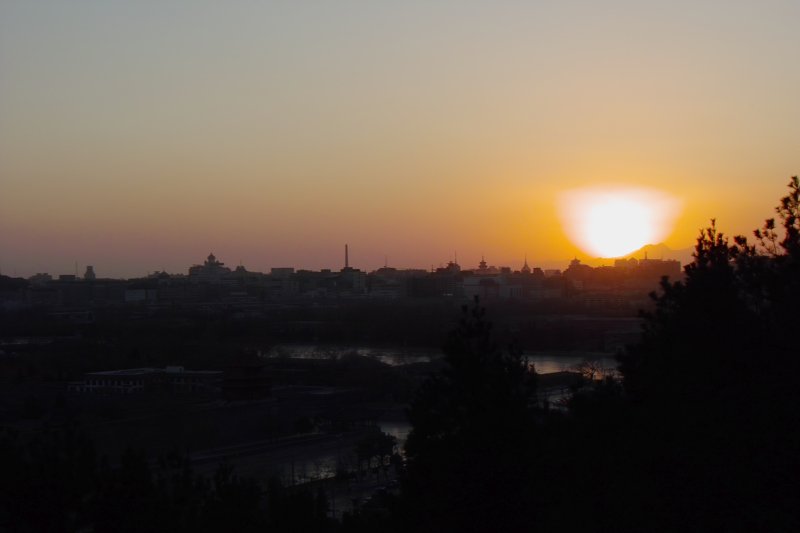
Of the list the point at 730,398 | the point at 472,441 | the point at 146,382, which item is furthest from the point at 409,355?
the point at 730,398

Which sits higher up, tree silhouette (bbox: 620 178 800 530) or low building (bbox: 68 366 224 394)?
tree silhouette (bbox: 620 178 800 530)

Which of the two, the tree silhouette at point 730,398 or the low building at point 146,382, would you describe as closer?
the tree silhouette at point 730,398

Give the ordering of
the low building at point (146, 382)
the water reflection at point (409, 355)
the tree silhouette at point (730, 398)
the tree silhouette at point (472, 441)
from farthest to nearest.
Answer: the water reflection at point (409, 355), the low building at point (146, 382), the tree silhouette at point (472, 441), the tree silhouette at point (730, 398)

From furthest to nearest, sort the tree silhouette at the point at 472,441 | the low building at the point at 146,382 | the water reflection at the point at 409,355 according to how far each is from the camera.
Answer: the water reflection at the point at 409,355 → the low building at the point at 146,382 → the tree silhouette at the point at 472,441

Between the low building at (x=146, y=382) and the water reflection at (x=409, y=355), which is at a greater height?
the low building at (x=146, y=382)

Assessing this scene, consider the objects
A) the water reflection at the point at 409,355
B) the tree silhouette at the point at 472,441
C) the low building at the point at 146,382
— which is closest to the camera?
the tree silhouette at the point at 472,441

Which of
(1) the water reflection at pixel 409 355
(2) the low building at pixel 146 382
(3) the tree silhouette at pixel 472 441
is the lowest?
(1) the water reflection at pixel 409 355

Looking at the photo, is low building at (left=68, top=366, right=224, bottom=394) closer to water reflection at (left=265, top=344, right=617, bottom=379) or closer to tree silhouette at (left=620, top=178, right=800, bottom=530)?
water reflection at (left=265, top=344, right=617, bottom=379)

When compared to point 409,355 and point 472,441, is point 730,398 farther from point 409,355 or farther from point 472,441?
point 409,355

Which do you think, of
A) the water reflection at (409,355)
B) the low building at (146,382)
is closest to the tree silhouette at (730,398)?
the low building at (146,382)

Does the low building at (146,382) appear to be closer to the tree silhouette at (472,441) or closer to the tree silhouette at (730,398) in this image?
the tree silhouette at (472,441)

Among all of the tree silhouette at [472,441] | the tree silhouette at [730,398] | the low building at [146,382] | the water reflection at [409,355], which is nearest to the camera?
the tree silhouette at [730,398]

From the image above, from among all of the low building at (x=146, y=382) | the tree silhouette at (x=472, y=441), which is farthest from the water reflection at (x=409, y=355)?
the tree silhouette at (x=472, y=441)

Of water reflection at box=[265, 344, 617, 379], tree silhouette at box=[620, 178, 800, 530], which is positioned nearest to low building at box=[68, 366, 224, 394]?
water reflection at box=[265, 344, 617, 379]
